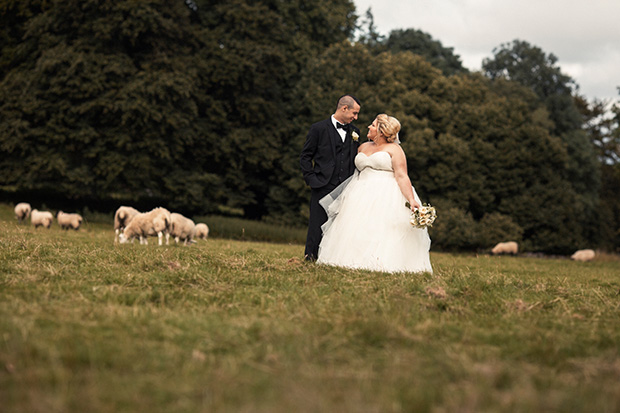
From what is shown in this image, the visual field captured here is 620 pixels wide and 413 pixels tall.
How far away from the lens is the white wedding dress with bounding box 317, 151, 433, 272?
893 cm

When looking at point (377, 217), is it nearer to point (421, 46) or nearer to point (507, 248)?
point (507, 248)

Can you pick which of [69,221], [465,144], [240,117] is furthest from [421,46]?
[69,221]

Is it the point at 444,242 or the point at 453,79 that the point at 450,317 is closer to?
the point at 444,242

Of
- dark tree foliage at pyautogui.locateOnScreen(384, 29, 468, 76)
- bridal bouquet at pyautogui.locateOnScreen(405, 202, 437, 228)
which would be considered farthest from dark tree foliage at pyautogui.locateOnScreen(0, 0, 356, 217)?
bridal bouquet at pyautogui.locateOnScreen(405, 202, 437, 228)

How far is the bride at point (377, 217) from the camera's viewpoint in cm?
895

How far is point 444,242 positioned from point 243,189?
11.1 m

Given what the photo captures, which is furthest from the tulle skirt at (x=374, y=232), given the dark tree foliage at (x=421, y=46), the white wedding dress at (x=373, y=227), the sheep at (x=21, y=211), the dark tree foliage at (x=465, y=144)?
the dark tree foliage at (x=421, y=46)

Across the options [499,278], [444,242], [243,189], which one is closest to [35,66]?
[243,189]

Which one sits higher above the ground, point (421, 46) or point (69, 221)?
point (421, 46)

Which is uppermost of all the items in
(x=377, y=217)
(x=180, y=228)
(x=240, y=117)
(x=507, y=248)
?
(x=240, y=117)

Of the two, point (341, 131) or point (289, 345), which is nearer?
point (289, 345)

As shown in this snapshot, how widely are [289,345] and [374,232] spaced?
5.09 meters

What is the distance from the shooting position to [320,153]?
9.84 m

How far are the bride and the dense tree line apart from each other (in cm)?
1880
